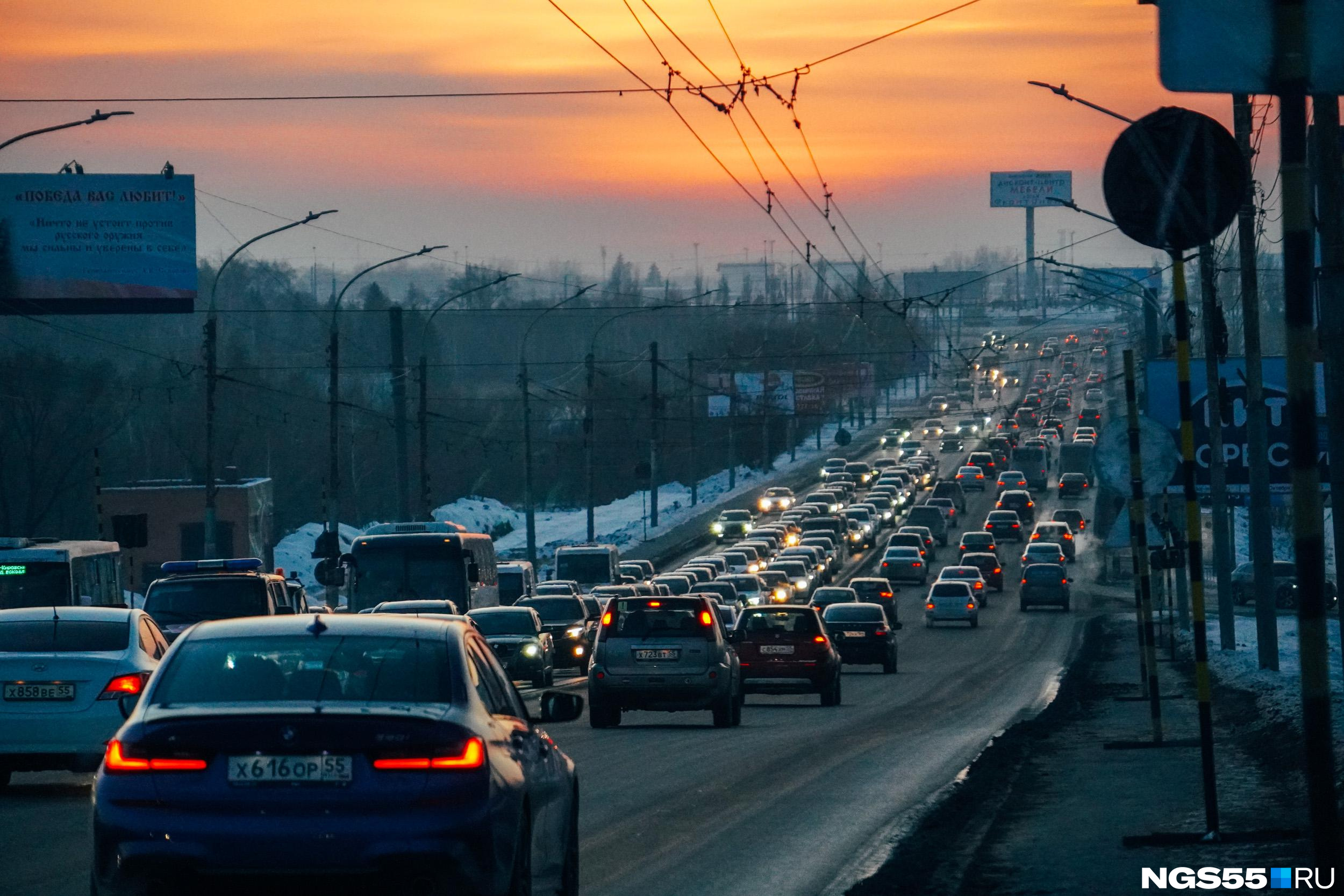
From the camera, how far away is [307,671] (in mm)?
7602

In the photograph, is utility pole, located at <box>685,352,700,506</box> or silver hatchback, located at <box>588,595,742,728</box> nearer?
silver hatchback, located at <box>588,595,742,728</box>

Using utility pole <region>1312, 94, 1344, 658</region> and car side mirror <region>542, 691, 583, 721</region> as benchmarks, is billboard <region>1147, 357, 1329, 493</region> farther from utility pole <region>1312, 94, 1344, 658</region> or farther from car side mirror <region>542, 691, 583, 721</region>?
car side mirror <region>542, 691, 583, 721</region>

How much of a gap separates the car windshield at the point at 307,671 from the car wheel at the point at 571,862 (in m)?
1.46

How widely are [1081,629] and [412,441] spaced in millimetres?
82258

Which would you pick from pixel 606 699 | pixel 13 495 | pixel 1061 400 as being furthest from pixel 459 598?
pixel 1061 400

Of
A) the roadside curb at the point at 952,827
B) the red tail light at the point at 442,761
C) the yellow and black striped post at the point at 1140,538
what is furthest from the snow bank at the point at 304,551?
the red tail light at the point at 442,761

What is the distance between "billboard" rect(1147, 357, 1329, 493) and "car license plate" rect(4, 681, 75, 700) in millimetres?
17915

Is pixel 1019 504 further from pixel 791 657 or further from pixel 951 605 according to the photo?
pixel 791 657

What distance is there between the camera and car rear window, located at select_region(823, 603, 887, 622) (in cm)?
3859

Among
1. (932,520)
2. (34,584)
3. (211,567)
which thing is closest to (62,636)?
(211,567)

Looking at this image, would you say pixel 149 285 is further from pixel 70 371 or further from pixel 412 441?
pixel 412 441

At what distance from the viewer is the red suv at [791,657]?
2823 centimetres

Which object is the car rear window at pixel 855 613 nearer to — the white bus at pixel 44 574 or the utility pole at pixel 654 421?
the white bus at pixel 44 574

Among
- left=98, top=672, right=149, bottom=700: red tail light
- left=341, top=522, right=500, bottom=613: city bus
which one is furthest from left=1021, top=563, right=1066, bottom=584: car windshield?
left=98, top=672, right=149, bottom=700: red tail light
